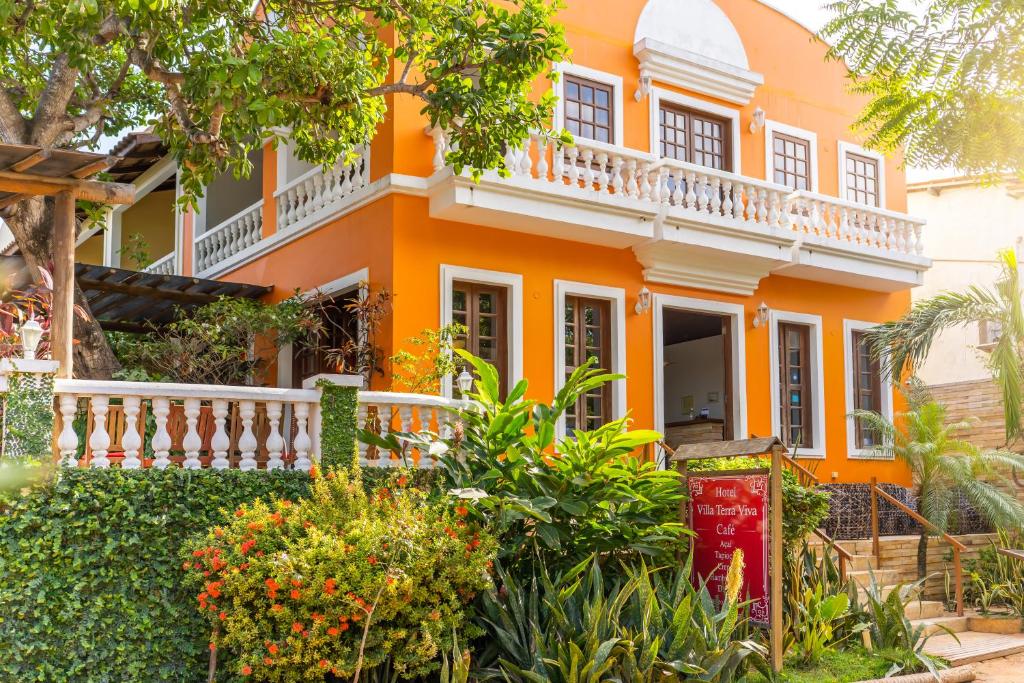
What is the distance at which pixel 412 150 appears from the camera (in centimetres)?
1234

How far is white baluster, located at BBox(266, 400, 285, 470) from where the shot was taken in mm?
8289

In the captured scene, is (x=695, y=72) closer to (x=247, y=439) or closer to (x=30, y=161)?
(x=247, y=439)

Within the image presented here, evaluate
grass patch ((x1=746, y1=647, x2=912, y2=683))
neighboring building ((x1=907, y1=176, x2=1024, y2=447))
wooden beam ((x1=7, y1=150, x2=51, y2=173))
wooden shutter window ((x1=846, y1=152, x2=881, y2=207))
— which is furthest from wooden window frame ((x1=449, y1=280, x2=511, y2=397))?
neighboring building ((x1=907, y1=176, x2=1024, y2=447))

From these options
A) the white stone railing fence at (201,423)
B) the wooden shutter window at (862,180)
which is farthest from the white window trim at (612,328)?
the wooden shutter window at (862,180)

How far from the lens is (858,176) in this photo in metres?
16.7

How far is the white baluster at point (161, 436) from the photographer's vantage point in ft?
25.5

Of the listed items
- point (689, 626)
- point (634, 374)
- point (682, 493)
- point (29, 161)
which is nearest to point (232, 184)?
point (634, 374)

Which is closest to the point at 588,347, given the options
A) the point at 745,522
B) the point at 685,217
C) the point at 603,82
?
the point at 685,217

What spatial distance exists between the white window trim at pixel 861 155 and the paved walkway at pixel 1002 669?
8062 mm

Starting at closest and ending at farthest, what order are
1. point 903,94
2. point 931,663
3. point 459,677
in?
point 459,677 < point 931,663 < point 903,94

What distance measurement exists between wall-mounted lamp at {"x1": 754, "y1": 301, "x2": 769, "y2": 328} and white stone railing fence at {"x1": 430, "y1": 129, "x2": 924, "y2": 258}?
1133 millimetres

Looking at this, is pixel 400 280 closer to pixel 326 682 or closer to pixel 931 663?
pixel 326 682

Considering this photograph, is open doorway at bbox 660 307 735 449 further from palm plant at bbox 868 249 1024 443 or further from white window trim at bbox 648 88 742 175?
palm plant at bbox 868 249 1024 443

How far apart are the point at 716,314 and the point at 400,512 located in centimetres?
816
